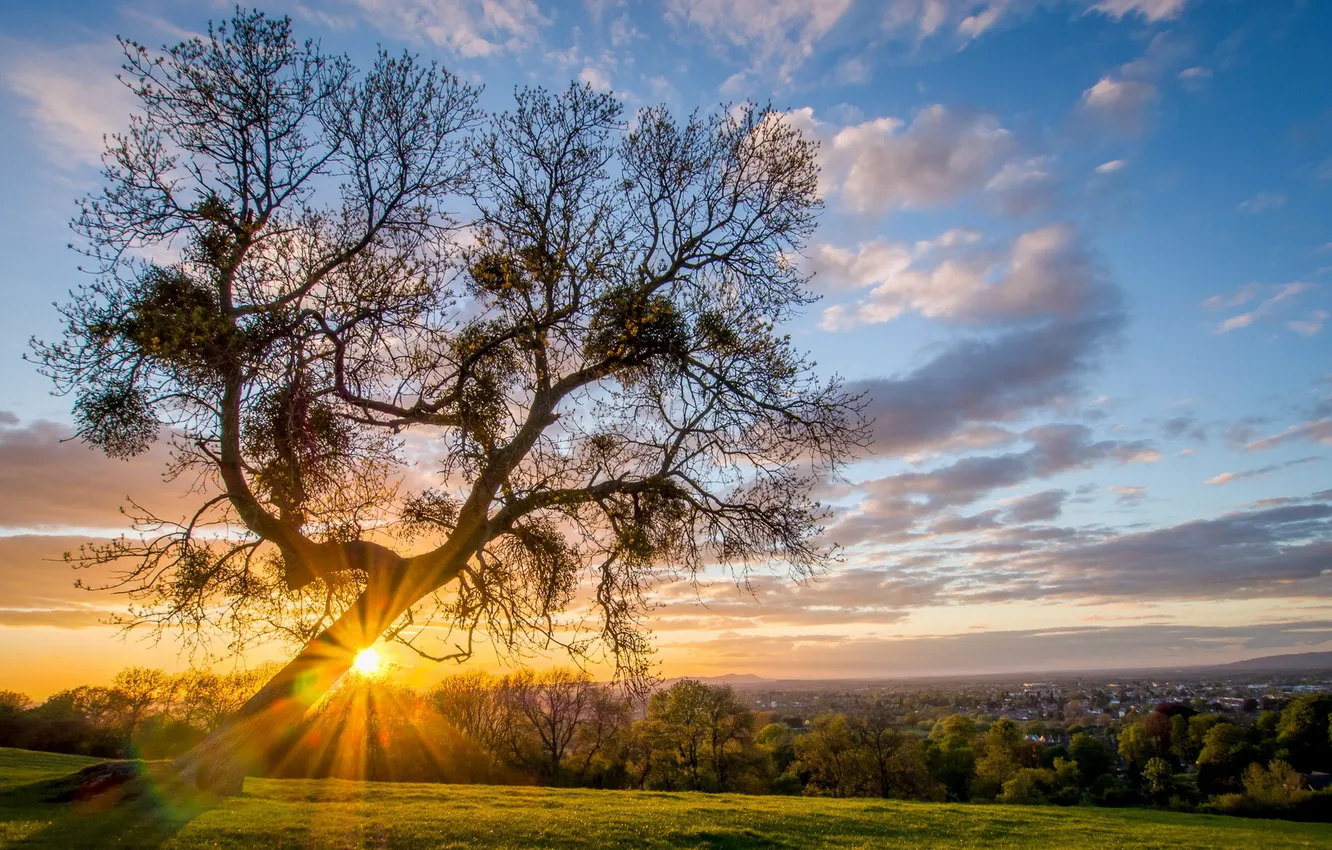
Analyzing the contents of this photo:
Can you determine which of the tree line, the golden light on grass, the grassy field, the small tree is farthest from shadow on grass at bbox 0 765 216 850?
the small tree

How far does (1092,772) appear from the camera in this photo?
72312 mm

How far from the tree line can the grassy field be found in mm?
6345

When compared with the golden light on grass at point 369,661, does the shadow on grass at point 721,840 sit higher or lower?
lower

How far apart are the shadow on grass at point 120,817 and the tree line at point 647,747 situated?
1386 cm

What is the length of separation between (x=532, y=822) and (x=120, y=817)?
719 centimetres

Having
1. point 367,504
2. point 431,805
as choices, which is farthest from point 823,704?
point 367,504

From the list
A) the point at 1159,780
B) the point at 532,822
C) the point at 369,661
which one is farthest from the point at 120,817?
the point at 1159,780

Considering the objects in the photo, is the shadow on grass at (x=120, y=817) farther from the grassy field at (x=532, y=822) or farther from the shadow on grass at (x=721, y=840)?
the shadow on grass at (x=721, y=840)

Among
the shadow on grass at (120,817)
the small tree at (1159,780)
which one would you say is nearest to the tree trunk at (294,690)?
the shadow on grass at (120,817)

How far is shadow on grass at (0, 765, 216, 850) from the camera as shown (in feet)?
27.8

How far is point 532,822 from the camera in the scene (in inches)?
541

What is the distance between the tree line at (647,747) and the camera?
3834 cm

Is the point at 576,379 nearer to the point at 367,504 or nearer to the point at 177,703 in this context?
the point at 367,504

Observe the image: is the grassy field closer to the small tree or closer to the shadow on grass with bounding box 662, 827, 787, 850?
the shadow on grass with bounding box 662, 827, 787, 850
